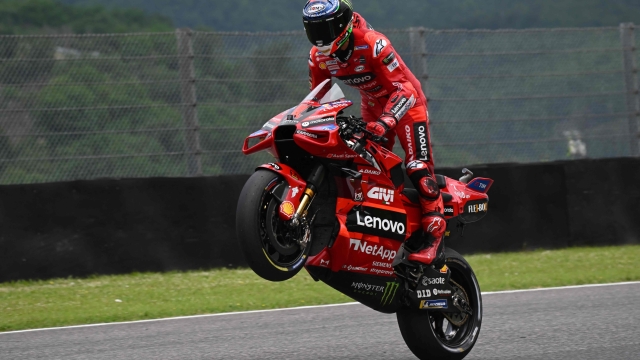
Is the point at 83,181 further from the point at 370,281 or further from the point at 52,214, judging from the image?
the point at 370,281

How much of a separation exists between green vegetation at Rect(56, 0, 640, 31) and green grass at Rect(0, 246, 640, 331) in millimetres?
18931

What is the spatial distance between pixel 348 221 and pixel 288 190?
1.69 feet

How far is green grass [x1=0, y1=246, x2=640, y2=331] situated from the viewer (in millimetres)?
8023

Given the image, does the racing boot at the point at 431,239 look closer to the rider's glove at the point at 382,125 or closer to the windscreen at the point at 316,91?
the rider's glove at the point at 382,125

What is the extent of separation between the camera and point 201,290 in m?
9.07

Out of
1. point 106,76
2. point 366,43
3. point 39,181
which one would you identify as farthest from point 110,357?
point 106,76

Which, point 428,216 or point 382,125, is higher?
point 382,125

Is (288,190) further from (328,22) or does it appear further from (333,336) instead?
(333,336)

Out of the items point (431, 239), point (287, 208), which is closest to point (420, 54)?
point (431, 239)

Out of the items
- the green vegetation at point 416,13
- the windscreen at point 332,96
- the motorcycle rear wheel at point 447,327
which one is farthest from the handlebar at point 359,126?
the green vegetation at point 416,13

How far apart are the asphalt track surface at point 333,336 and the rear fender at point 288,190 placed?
1390 mm

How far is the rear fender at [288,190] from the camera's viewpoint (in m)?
4.81

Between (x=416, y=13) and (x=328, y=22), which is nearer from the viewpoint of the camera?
(x=328, y=22)

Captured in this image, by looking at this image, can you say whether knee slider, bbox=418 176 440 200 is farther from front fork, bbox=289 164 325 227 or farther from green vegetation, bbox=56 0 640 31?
green vegetation, bbox=56 0 640 31
